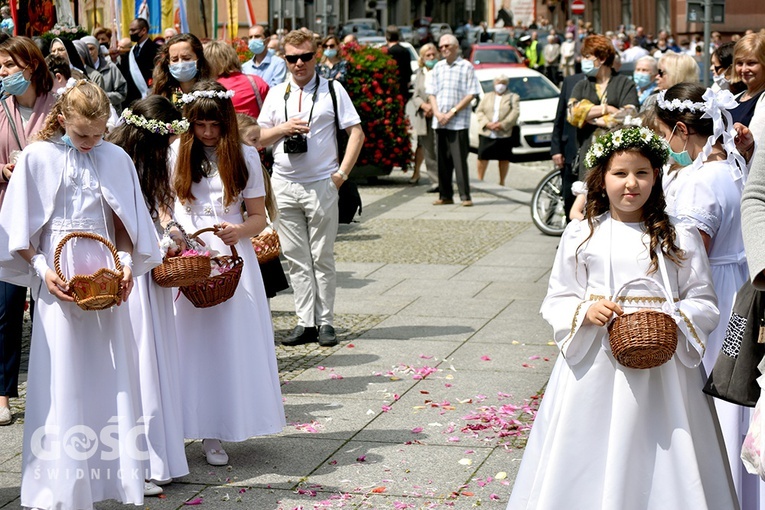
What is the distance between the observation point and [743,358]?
3.52 metres

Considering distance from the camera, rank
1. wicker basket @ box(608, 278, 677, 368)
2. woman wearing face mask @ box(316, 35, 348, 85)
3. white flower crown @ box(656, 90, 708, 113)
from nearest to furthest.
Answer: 1. wicker basket @ box(608, 278, 677, 368)
2. white flower crown @ box(656, 90, 708, 113)
3. woman wearing face mask @ box(316, 35, 348, 85)

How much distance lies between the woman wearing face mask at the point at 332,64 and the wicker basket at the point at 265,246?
8.38 m

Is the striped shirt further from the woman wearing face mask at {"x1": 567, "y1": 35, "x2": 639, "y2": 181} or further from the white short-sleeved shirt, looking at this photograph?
the white short-sleeved shirt

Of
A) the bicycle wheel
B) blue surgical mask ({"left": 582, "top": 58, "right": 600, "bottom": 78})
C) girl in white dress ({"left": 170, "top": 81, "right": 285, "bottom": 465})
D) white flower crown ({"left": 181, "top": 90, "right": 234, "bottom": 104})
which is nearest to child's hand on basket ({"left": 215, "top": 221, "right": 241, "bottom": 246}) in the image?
girl in white dress ({"left": 170, "top": 81, "right": 285, "bottom": 465})

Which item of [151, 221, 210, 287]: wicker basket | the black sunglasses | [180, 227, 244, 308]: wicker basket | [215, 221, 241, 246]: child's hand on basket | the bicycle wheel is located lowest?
the bicycle wheel

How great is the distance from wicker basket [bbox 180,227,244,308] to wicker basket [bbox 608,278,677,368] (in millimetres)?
2069

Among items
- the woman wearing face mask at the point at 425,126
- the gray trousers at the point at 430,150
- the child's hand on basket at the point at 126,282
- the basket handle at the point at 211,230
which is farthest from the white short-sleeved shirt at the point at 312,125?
the gray trousers at the point at 430,150

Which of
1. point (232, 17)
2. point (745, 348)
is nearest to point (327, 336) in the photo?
point (745, 348)

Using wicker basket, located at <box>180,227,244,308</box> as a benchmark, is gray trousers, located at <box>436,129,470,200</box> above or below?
below

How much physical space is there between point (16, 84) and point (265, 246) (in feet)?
4.86

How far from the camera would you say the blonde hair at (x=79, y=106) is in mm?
4762

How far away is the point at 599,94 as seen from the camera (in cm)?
980

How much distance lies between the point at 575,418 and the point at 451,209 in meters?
10.7

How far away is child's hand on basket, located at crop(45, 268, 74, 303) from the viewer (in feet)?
15.3
